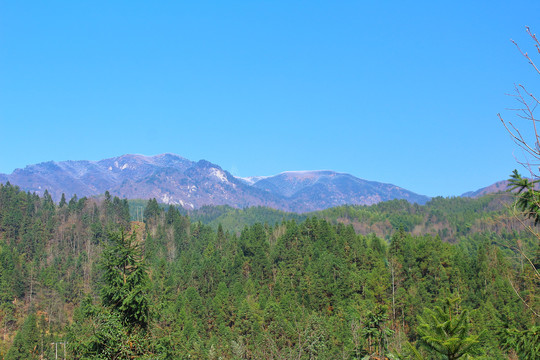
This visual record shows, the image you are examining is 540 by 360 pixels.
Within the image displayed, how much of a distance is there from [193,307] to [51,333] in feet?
74.1

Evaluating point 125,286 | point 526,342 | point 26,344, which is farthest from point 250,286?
point 526,342

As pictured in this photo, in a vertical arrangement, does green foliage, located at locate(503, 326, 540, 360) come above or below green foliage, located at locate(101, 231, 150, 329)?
below

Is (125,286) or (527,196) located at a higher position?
(527,196)

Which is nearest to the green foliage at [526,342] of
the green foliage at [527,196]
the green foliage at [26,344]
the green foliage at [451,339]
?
the green foliage at [527,196]

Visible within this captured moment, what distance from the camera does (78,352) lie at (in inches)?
546

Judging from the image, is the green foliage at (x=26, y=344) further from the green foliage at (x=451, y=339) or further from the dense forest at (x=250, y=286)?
the green foliage at (x=451, y=339)

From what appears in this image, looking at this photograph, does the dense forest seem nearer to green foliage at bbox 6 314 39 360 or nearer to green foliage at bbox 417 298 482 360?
green foliage at bbox 6 314 39 360

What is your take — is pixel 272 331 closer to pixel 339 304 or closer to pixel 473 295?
pixel 339 304

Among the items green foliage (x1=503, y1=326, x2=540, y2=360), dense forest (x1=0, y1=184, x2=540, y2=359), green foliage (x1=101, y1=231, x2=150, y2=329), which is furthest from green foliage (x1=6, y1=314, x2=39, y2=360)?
green foliage (x1=503, y1=326, x2=540, y2=360)

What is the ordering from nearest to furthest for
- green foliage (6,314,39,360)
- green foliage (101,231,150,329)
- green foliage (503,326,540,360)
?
green foliage (503,326,540,360) < green foliage (101,231,150,329) < green foliage (6,314,39,360)

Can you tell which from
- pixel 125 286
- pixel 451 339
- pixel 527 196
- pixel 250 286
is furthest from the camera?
pixel 250 286

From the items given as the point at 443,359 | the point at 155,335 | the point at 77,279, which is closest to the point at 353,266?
the point at 77,279

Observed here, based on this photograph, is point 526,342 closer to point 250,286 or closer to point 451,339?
point 451,339

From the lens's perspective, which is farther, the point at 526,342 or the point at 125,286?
the point at 125,286
